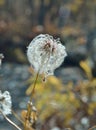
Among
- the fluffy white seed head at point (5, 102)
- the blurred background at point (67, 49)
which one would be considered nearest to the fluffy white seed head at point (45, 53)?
the fluffy white seed head at point (5, 102)

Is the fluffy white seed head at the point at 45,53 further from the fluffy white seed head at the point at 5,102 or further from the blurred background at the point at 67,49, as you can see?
the blurred background at the point at 67,49

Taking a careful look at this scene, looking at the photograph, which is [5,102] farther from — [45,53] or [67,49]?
[67,49]

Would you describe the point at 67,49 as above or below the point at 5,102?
above

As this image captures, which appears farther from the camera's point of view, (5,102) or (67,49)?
(67,49)

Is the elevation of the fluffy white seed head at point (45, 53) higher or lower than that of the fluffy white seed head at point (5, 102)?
higher

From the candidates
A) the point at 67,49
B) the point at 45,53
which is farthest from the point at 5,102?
the point at 67,49

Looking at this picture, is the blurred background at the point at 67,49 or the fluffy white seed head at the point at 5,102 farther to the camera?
the blurred background at the point at 67,49
